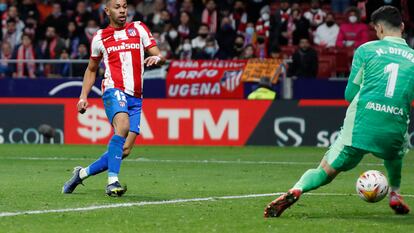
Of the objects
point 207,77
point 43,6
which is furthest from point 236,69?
point 43,6

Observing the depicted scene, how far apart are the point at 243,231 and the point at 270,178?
622cm

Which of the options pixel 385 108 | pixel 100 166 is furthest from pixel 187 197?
pixel 385 108

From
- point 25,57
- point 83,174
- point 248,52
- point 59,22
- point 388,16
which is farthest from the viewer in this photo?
point 59,22

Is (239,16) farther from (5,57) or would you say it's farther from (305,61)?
(5,57)

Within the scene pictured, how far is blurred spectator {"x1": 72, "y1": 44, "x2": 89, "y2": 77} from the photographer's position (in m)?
26.4

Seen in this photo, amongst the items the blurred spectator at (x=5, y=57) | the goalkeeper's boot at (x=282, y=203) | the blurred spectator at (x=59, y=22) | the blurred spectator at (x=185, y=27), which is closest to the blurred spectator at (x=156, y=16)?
the blurred spectator at (x=185, y=27)

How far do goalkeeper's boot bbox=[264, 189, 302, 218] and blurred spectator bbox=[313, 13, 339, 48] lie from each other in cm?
1725

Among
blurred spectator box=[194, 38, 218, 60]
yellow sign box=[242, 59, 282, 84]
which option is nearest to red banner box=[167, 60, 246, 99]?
yellow sign box=[242, 59, 282, 84]

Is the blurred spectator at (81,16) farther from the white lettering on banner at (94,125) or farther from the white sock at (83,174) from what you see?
the white sock at (83,174)

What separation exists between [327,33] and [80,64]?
5.94 metres

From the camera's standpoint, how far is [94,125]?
23828mm

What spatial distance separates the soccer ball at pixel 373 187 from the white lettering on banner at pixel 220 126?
12616mm

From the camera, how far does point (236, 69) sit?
25.1 meters

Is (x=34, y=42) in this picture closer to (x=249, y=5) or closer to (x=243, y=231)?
(x=249, y=5)
